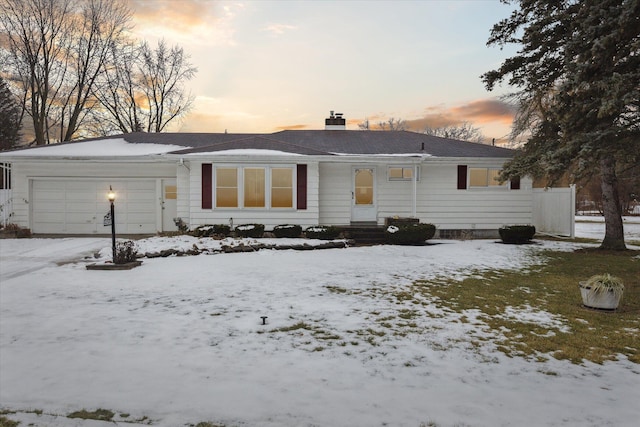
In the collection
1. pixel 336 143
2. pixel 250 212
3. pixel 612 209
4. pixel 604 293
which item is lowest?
pixel 604 293

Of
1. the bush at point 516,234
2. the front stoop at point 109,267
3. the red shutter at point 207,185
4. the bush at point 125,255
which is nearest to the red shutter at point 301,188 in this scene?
the red shutter at point 207,185

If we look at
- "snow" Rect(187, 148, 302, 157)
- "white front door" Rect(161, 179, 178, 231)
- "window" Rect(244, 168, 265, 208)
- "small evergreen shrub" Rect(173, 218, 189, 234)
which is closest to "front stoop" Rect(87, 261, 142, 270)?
"small evergreen shrub" Rect(173, 218, 189, 234)

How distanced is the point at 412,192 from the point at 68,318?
13.1 m

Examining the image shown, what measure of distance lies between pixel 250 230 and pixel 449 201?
27.8 ft

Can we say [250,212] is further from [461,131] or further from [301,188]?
[461,131]

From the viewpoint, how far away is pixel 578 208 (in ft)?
148

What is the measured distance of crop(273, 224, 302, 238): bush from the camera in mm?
14078

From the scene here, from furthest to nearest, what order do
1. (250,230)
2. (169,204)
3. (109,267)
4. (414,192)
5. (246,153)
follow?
(169,204), (414,192), (246,153), (250,230), (109,267)

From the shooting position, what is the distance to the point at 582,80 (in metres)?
9.87

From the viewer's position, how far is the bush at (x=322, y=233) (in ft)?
45.5

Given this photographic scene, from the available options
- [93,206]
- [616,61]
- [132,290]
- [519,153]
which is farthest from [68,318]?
[519,153]

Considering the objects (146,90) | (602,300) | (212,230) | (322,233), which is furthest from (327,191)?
(146,90)

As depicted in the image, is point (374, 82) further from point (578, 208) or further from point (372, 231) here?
point (578, 208)

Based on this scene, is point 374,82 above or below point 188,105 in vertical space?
below
